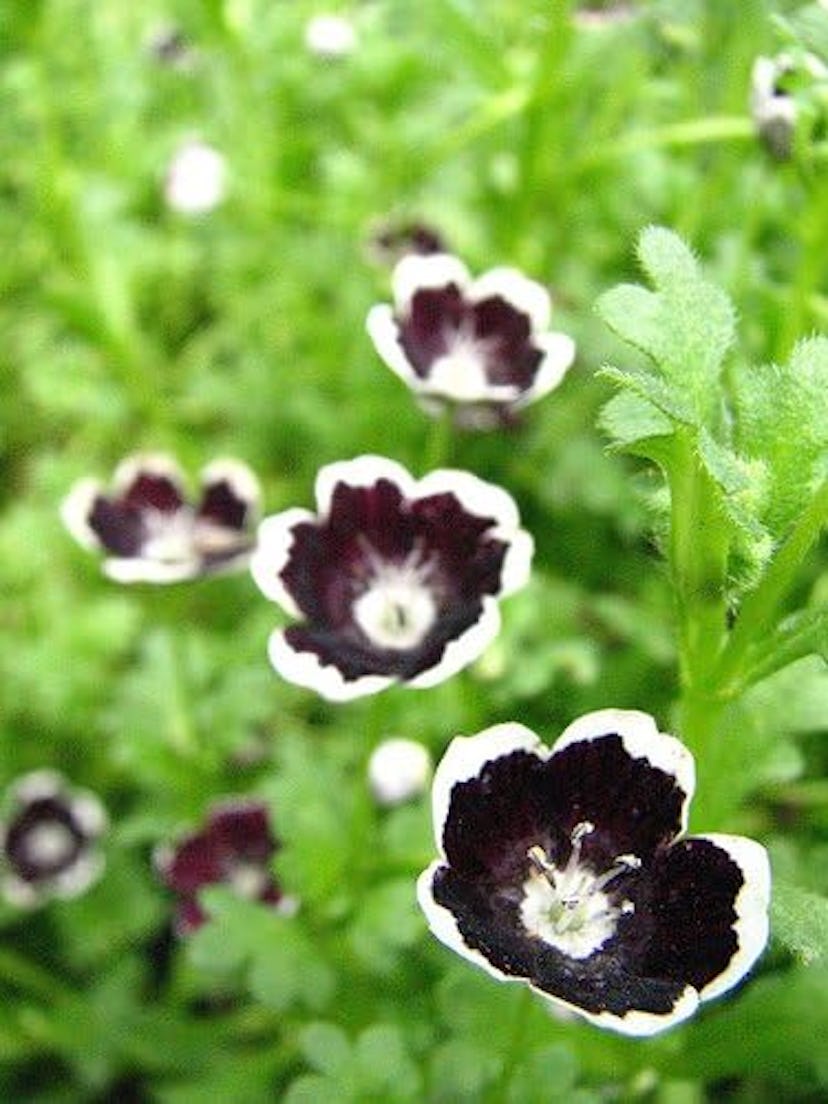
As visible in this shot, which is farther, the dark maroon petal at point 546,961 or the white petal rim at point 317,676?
the white petal rim at point 317,676

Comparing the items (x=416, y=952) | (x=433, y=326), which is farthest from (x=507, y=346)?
(x=416, y=952)

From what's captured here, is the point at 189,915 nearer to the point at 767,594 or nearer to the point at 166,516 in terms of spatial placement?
the point at 166,516

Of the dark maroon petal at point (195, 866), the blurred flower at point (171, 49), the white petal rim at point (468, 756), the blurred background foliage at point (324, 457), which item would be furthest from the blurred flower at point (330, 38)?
the white petal rim at point (468, 756)

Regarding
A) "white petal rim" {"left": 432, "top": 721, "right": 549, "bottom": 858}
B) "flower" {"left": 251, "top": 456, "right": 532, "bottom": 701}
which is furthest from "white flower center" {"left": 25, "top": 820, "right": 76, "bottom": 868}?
"white petal rim" {"left": 432, "top": 721, "right": 549, "bottom": 858}

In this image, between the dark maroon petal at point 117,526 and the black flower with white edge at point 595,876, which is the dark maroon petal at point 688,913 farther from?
the dark maroon petal at point 117,526

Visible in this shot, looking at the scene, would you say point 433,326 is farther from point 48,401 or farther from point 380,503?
point 48,401

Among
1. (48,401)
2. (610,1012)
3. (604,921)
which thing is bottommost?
(48,401)

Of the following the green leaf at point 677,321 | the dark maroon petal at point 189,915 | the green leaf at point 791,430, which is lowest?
the dark maroon petal at point 189,915
